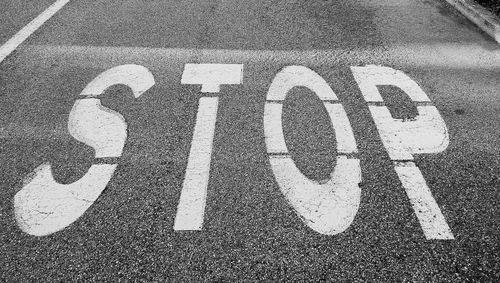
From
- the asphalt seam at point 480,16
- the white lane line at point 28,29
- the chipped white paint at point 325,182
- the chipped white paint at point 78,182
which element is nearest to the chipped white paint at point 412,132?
the chipped white paint at point 325,182

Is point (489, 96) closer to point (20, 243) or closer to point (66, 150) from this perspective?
point (66, 150)

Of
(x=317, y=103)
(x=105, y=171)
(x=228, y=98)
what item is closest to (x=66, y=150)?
(x=105, y=171)

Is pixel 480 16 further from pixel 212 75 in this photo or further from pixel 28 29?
pixel 28 29

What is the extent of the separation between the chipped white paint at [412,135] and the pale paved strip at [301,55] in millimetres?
308

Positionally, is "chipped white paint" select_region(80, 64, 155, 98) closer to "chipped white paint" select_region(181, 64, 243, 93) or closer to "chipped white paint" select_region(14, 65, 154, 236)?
"chipped white paint" select_region(14, 65, 154, 236)

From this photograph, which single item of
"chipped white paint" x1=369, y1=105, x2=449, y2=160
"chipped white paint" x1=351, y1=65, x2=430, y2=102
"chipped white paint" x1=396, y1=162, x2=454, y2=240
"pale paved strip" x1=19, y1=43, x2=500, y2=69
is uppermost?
"pale paved strip" x1=19, y1=43, x2=500, y2=69

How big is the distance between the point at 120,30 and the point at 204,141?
2.28m

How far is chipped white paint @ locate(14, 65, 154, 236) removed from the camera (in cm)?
255

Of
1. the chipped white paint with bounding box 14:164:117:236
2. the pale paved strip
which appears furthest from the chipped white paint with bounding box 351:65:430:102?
the chipped white paint with bounding box 14:164:117:236

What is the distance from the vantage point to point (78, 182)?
279cm

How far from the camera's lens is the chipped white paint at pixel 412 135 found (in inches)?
→ 102

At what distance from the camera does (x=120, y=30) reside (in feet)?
15.2

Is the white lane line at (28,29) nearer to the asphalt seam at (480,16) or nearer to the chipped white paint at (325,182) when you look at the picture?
the chipped white paint at (325,182)

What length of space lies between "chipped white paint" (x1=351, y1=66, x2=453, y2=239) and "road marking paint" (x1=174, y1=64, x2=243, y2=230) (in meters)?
1.26
